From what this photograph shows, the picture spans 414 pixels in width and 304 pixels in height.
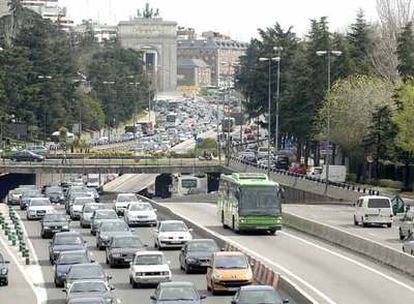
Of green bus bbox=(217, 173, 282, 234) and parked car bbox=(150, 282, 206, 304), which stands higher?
green bus bbox=(217, 173, 282, 234)

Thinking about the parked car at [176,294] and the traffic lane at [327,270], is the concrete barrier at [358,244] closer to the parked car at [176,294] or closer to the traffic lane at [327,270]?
the traffic lane at [327,270]

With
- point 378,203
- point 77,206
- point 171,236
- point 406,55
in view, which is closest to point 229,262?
point 171,236

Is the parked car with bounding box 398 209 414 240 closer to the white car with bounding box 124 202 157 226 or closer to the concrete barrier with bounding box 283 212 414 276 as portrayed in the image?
the concrete barrier with bounding box 283 212 414 276

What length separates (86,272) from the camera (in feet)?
125

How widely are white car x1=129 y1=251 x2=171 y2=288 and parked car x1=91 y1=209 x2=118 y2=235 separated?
18.7 metres

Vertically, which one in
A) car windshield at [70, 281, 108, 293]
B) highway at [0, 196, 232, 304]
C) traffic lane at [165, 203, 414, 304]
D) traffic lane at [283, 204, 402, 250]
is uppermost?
car windshield at [70, 281, 108, 293]

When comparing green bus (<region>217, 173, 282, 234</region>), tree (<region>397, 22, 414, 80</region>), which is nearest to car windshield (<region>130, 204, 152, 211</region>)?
green bus (<region>217, 173, 282, 234</region>)

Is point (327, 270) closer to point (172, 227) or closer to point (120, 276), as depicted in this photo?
point (120, 276)

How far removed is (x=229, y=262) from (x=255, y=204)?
17618mm

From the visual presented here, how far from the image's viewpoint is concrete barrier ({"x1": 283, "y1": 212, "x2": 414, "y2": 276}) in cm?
4475

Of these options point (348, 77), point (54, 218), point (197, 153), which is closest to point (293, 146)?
point (197, 153)

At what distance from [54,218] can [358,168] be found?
184 feet

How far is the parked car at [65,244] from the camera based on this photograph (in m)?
47.6

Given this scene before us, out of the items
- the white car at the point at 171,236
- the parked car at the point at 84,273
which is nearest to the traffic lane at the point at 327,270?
the white car at the point at 171,236
